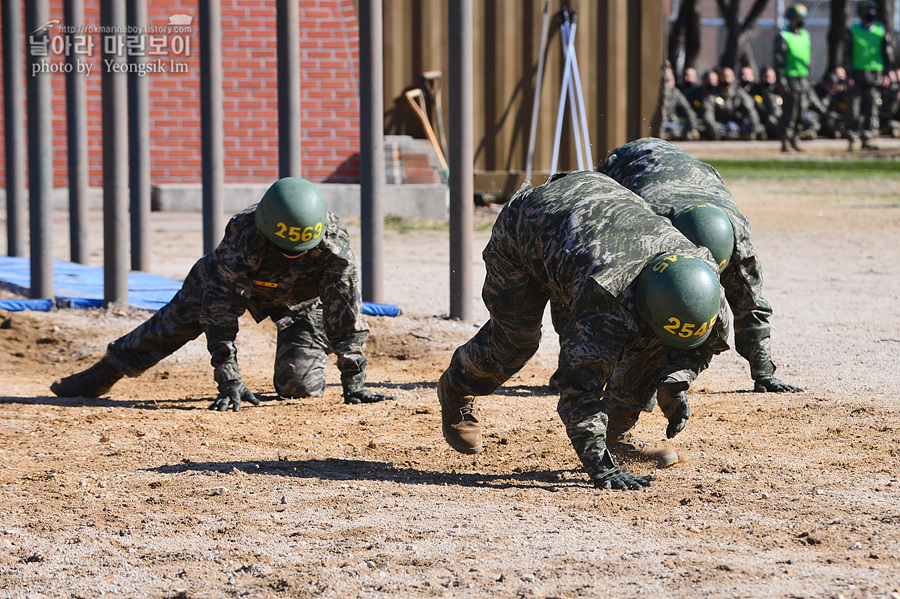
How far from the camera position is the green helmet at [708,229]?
5.16 m

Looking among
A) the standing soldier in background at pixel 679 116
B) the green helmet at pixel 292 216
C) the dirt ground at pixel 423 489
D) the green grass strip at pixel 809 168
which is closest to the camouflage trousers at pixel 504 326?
the dirt ground at pixel 423 489

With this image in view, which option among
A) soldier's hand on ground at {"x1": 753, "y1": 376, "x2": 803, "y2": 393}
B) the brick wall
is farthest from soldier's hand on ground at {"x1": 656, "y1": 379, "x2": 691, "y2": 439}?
the brick wall

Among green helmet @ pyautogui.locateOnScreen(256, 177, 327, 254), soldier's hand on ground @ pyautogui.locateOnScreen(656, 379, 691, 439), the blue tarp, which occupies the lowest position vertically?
the blue tarp

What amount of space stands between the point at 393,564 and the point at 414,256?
7641 millimetres

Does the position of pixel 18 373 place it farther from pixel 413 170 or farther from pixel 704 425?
pixel 413 170

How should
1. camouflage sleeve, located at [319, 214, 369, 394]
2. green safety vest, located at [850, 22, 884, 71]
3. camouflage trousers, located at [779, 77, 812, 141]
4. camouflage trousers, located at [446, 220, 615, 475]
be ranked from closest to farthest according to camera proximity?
camouflage trousers, located at [446, 220, 615, 475], camouflage sleeve, located at [319, 214, 369, 394], green safety vest, located at [850, 22, 884, 71], camouflage trousers, located at [779, 77, 812, 141]

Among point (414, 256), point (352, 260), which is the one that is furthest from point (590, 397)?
point (414, 256)

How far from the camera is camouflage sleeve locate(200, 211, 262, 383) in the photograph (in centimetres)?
582

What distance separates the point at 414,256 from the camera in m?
11.3

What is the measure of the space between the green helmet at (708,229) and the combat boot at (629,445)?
0.86 metres

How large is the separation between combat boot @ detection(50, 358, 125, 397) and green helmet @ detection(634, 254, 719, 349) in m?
3.37

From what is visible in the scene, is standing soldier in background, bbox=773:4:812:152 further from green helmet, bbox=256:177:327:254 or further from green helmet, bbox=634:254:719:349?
green helmet, bbox=634:254:719:349

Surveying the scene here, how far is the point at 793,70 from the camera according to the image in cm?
2223

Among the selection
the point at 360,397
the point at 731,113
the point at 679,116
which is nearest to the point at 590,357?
the point at 360,397
